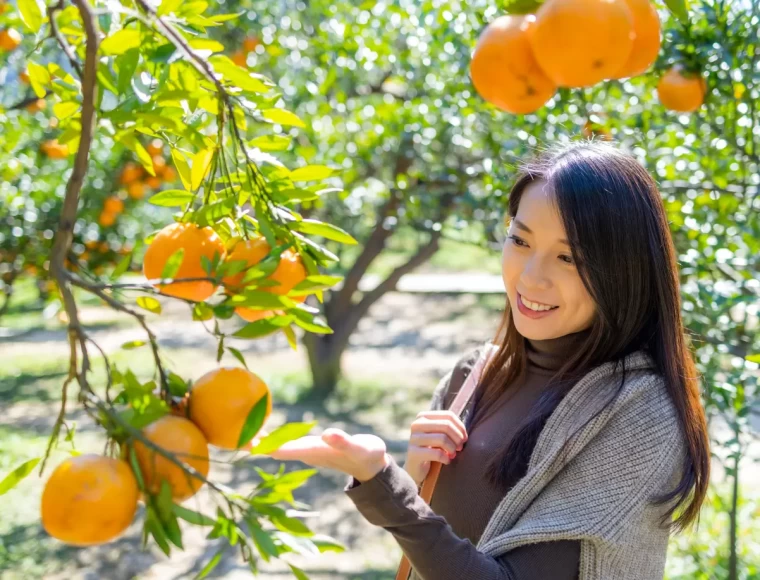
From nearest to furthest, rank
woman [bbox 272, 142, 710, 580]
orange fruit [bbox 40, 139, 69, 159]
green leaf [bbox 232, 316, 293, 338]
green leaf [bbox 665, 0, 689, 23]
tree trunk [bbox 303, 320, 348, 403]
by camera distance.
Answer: green leaf [bbox 232, 316, 293, 338], green leaf [bbox 665, 0, 689, 23], woman [bbox 272, 142, 710, 580], orange fruit [bbox 40, 139, 69, 159], tree trunk [bbox 303, 320, 348, 403]

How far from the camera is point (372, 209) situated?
6.05 metres

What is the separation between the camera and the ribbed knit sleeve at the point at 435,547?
1184 mm

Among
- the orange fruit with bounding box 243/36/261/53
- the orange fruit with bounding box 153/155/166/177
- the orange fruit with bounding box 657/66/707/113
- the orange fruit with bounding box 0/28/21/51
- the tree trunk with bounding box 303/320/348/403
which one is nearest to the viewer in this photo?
the orange fruit with bounding box 657/66/707/113

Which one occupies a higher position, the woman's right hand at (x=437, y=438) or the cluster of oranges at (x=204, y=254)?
the cluster of oranges at (x=204, y=254)

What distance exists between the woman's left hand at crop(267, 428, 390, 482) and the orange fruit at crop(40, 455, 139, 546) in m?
0.34

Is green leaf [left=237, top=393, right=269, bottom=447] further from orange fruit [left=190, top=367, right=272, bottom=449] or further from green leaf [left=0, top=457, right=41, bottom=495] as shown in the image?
green leaf [left=0, top=457, right=41, bottom=495]

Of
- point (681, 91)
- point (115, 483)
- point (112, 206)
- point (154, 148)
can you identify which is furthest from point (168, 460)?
point (112, 206)

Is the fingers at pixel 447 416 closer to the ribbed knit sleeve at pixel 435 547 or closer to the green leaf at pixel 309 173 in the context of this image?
the ribbed knit sleeve at pixel 435 547

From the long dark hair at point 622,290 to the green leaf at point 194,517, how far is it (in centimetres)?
77

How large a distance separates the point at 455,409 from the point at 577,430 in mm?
322

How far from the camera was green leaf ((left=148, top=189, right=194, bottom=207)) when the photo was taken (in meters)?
1.01

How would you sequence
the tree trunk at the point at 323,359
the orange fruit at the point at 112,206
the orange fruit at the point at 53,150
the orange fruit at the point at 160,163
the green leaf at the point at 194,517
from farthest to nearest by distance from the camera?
the tree trunk at the point at 323,359
the orange fruit at the point at 112,206
the orange fruit at the point at 160,163
the orange fruit at the point at 53,150
the green leaf at the point at 194,517

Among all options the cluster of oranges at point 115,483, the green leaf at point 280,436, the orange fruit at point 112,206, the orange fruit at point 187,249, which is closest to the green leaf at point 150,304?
the orange fruit at point 187,249

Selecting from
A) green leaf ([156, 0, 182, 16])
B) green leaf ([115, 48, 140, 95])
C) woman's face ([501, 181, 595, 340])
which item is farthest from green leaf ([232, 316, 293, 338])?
woman's face ([501, 181, 595, 340])
